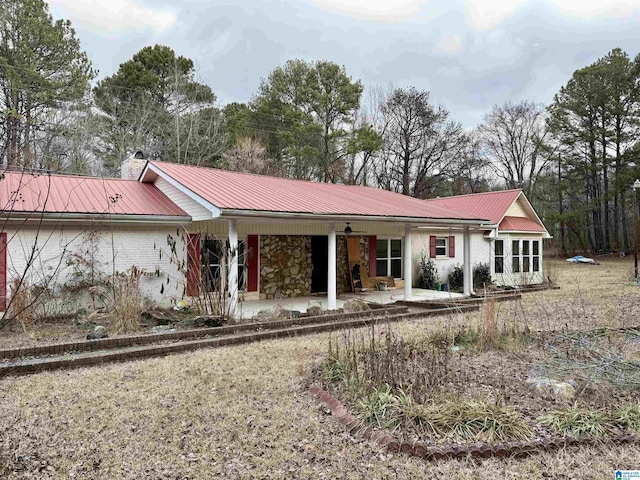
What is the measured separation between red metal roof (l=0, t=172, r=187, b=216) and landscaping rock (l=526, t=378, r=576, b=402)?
8.85 metres

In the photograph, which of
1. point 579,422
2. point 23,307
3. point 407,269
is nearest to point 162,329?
point 23,307

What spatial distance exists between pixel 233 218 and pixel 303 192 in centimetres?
404

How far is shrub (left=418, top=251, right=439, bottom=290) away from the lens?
1713cm

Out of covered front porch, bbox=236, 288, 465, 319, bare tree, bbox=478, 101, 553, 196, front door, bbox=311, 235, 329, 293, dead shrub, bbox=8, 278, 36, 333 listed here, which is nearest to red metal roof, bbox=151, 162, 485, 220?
front door, bbox=311, 235, 329, 293

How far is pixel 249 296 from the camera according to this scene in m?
12.7

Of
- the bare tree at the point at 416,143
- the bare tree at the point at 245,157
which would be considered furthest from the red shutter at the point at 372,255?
the bare tree at the point at 416,143

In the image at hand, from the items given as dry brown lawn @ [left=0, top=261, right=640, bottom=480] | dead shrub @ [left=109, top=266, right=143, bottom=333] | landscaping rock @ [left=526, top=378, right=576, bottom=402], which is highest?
dead shrub @ [left=109, top=266, right=143, bottom=333]

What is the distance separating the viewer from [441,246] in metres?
18.3

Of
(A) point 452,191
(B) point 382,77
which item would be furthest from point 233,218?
(A) point 452,191

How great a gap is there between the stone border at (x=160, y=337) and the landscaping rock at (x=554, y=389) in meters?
5.26

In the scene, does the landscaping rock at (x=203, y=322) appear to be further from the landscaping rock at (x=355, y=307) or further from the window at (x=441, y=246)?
the window at (x=441, y=246)

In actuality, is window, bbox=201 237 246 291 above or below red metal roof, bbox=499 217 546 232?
below

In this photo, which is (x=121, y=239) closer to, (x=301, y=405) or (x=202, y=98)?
(x=301, y=405)

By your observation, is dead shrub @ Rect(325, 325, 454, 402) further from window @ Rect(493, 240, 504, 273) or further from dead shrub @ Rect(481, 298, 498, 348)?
window @ Rect(493, 240, 504, 273)
